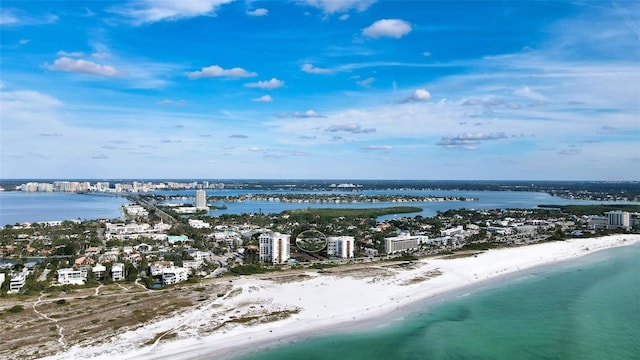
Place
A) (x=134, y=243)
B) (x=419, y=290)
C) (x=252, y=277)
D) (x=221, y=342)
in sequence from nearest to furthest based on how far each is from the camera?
(x=221, y=342) → (x=419, y=290) → (x=252, y=277) → (x=134, y=243)

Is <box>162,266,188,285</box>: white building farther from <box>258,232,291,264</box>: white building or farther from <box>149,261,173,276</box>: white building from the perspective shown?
<box>258,232,291,264</box>: white building

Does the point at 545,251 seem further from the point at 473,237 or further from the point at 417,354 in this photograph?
the point at 417,354

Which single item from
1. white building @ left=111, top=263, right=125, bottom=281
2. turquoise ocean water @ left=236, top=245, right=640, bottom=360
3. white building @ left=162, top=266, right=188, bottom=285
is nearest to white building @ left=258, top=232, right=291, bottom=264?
white building @ left=162, top=266, right=188, bottom=285

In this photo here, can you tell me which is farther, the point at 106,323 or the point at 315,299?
the point at 315,299

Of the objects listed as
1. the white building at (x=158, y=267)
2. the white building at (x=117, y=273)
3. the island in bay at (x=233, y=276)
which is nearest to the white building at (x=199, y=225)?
the island in bay at (x=233, y=276)

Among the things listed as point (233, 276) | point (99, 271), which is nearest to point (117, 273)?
point (99, 271)

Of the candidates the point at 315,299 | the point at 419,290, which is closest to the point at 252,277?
the point at 315,299

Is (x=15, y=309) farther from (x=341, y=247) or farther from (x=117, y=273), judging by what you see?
(x=341, y=247)
